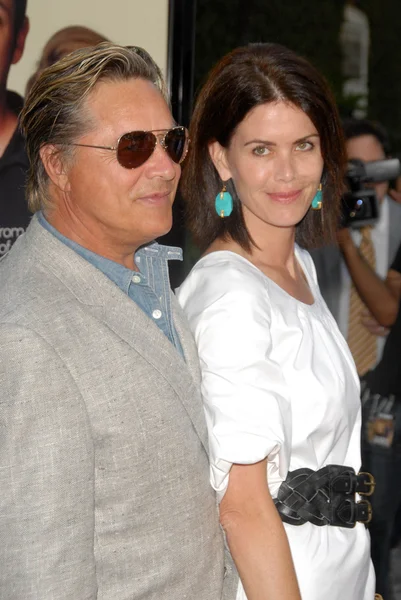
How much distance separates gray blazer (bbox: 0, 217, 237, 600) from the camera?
150cm

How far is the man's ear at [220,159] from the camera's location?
218 centimetres

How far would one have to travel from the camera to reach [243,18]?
12.4ft

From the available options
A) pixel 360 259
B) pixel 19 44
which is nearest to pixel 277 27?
pixel 360 259

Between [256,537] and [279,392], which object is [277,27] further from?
[256,537]

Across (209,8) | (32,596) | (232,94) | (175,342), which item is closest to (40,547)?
(32,596)

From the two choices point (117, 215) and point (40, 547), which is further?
point (117, 215)

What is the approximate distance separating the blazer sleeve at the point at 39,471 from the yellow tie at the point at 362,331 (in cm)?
254

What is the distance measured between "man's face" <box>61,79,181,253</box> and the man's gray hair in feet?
0.06

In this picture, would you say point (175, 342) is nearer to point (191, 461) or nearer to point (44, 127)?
point (191, 461)

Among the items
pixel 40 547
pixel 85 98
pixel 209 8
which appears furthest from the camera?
pixel 209 8

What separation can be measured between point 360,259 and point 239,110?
1.90 metres

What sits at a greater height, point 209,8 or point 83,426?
point 209,8

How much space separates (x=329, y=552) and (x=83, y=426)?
29.3 inches

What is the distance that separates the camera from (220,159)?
219cm
